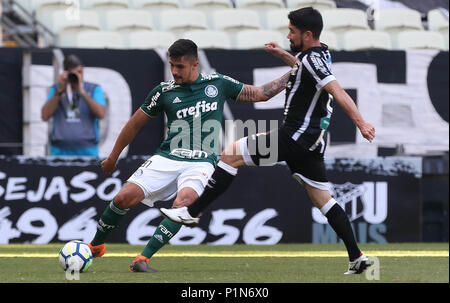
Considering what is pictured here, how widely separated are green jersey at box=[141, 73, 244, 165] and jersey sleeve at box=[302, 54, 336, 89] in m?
0.89

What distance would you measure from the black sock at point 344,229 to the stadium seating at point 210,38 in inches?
283

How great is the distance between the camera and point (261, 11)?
15.7 metres

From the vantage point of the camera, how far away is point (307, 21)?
684cm

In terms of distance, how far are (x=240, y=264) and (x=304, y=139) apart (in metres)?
1.66

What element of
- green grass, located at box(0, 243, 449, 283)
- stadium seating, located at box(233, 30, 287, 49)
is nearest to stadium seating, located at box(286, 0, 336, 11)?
stadium seating, located at box(233, 30, 287, 49)

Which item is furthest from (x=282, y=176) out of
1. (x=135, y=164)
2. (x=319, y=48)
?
(x=319, y=48)

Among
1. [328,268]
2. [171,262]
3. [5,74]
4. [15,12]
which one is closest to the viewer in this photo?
[328,268]

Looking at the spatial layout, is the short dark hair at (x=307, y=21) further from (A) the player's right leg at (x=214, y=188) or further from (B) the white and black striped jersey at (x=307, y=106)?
(A) the player's right leg at (x=214, y=188)

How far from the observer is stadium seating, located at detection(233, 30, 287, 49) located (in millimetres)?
14398

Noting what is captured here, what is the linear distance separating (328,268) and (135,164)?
377 centimetres

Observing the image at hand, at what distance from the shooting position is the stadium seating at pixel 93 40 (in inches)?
547

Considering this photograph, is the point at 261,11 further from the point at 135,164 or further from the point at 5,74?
the point at 135,164

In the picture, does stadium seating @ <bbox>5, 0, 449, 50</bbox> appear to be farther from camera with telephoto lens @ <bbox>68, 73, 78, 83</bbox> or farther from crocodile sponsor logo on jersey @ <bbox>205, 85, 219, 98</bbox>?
crocodile sponsor logo on jersey @ <bbox>205, 85, 219, 98</bbox>
